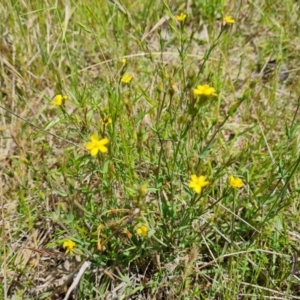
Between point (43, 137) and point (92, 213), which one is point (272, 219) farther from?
point (43, 137)

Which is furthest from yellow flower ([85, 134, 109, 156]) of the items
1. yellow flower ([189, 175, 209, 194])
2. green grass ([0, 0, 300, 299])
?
yellow flower ([189, 175, 209, 194])

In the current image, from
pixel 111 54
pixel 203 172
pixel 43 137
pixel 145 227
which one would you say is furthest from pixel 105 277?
pixel 111 54

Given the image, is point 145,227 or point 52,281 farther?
point 52,281

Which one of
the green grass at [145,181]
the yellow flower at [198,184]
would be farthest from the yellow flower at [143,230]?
the yellow flower at [198,184]

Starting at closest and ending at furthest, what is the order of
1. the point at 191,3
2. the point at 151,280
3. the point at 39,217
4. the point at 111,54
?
the point at 151,280 → the point at 39,217 → the point at 111,54 → the point at 191,3

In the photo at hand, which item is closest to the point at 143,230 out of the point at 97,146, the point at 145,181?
the point at 145,181

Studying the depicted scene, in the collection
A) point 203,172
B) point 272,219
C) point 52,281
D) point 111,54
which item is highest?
point 111,54

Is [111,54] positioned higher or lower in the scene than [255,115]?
higher

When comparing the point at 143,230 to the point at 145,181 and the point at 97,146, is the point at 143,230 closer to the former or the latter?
the point at 145,181

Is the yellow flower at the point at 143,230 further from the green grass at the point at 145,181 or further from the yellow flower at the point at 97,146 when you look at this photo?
the yellow flower at the point at 97,146
